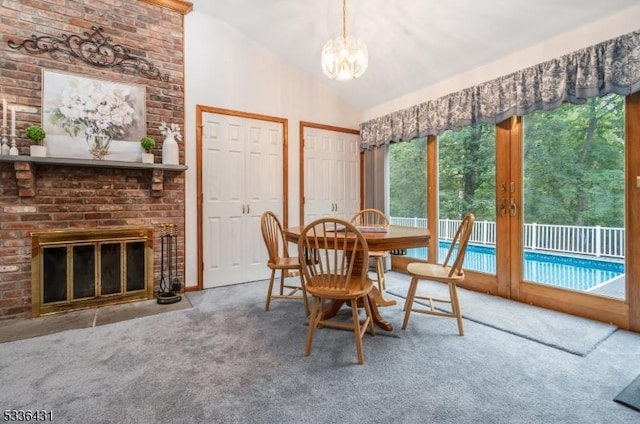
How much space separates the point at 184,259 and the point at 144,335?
4.03 ft

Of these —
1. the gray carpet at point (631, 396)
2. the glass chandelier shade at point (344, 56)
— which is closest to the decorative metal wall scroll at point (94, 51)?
A: the glass chandelier shade at point (344, 56)

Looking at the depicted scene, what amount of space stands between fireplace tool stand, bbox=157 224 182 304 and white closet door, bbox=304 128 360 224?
1.71 metres

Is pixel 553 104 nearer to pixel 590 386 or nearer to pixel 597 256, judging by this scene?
pixel 597 256

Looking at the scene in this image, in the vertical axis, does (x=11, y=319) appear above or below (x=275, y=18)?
below

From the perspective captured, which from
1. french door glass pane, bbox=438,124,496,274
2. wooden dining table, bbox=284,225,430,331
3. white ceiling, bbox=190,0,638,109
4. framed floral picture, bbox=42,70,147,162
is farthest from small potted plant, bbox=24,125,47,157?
french door glass pane, bbox=438,124,496,274

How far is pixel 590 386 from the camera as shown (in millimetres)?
1707

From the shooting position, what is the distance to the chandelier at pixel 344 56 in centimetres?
243

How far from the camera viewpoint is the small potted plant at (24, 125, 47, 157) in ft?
8.61

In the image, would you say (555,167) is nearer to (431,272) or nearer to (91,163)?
(431,272)

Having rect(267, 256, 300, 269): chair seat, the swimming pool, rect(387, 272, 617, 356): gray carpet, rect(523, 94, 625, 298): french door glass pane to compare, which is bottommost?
rect(387, 272, 617, 356): gray carpet

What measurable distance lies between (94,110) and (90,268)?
1.51 m

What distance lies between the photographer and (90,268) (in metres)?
2.98

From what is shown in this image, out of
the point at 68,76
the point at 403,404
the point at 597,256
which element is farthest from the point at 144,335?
the point at 597,256

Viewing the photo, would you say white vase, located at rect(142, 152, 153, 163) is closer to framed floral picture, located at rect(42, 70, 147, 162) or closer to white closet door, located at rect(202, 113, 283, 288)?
framed floral picture, located at rect(42, 70, 147, 162)
